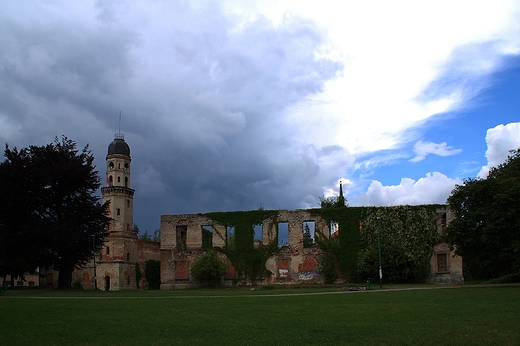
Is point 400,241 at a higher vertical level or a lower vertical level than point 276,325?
higher

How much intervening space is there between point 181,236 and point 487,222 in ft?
92.0

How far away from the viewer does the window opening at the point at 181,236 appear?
4718 centimetres

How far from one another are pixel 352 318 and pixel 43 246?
1109 inches

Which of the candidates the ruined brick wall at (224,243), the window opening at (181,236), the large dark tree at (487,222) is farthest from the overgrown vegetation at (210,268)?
the large dark tree at (487,222)

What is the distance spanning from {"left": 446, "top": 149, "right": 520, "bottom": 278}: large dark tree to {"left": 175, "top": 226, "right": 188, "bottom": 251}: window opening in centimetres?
2468

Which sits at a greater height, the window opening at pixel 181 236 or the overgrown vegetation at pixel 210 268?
the window opening at pixel 181 236

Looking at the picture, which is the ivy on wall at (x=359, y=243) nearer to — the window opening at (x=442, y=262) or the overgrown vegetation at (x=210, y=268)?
the window opening at (x=442, y=262)

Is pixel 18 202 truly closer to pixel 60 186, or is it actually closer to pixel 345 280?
pixel 60 186

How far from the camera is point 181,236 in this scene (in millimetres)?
48312

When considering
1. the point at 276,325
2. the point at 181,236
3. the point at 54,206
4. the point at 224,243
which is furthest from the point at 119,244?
the point at 276,325

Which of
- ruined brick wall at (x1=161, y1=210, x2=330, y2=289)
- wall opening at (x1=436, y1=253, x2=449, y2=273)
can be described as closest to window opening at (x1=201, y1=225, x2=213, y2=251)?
ruined brick wall at (x1=161, y1=210, x2=330, y2=289)

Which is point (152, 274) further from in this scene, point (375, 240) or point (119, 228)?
point (375, 240)

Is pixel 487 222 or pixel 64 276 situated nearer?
pixel 487 222

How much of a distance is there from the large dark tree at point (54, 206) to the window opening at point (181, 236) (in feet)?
30.4
